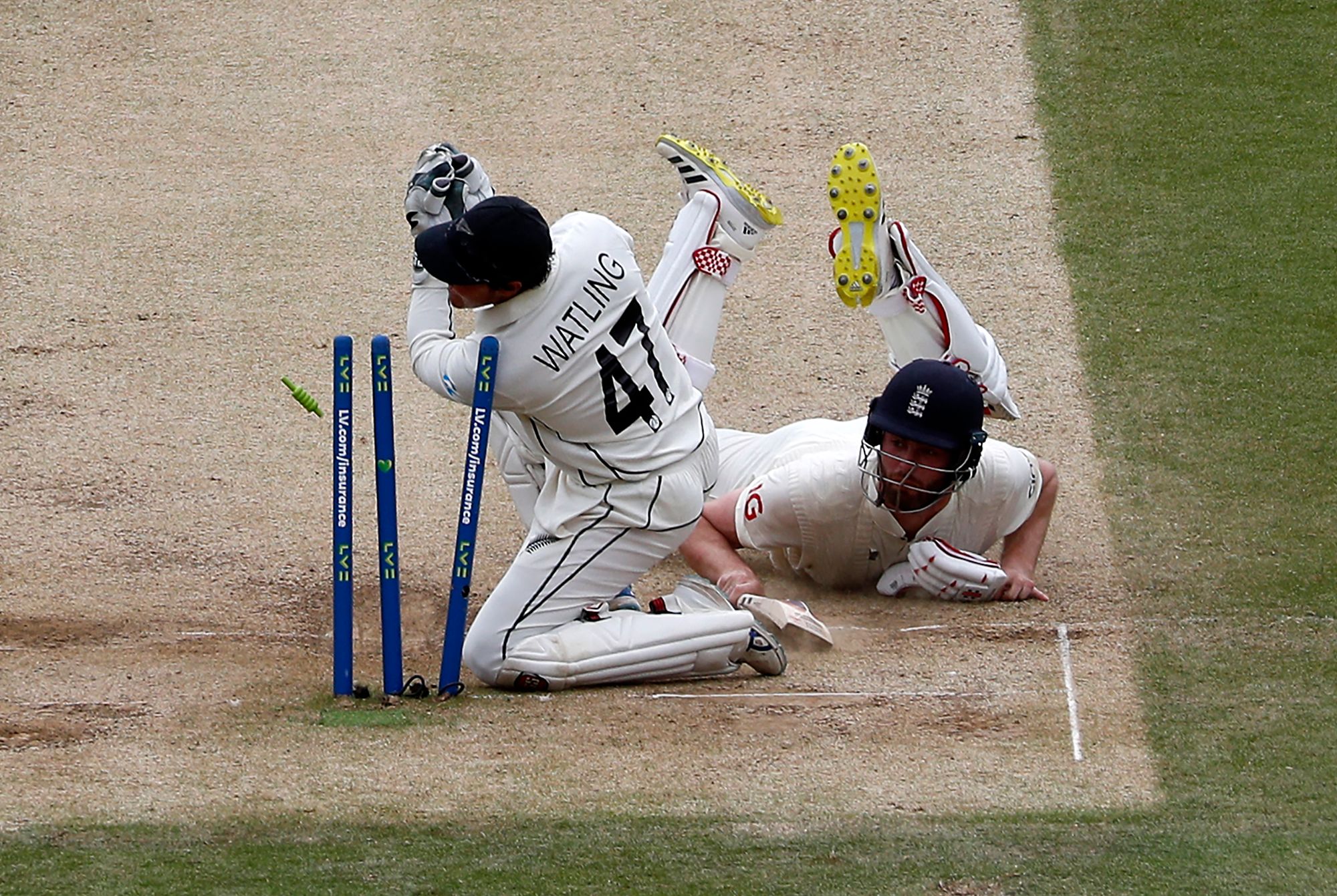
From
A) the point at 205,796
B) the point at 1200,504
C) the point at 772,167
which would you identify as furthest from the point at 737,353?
the point at 205,796

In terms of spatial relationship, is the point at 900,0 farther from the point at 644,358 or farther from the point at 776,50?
the point at 644,358

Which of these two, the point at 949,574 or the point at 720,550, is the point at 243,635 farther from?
the point at 949,574

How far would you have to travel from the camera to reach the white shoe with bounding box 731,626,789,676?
6090mm

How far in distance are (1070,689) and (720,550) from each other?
5.07 feet

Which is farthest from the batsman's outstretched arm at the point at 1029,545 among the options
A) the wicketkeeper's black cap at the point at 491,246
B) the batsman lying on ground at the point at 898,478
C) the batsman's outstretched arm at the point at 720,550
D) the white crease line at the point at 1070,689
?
the wicketkeeper's black cap at the point at 491,246

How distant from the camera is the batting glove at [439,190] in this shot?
250 inches

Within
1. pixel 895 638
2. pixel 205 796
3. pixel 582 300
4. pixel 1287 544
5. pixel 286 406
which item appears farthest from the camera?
pixel 286 406

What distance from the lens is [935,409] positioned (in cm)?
628

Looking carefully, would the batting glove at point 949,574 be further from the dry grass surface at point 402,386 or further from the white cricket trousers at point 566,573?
the white cricket trousers at point 566,573

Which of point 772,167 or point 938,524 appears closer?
point 938,524

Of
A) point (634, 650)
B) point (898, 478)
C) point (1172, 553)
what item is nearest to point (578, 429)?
point (634, 650)

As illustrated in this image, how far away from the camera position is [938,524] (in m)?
6.86

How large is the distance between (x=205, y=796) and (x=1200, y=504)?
4.21 m

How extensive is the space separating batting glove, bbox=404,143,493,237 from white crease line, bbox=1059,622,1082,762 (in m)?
2.46
